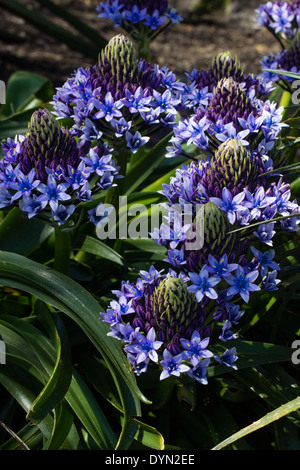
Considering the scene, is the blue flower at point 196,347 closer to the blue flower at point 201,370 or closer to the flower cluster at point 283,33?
the blue flower at point 201,370

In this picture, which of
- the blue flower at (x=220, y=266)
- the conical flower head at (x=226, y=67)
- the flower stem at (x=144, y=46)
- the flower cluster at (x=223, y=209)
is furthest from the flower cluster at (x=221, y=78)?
the blue flower at (x=220, y=266)

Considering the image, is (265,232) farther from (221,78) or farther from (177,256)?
(221,78)

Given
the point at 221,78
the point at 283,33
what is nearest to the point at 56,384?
the point at 221,78

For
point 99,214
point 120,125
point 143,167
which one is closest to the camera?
point 99,214

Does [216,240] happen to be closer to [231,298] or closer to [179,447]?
[231,298]

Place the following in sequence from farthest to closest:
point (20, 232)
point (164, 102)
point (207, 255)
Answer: point (20, 232)
point (164, 102)
point (207, 255)

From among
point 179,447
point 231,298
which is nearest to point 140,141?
point 231,298

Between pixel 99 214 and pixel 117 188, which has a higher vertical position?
pixel 117 188
